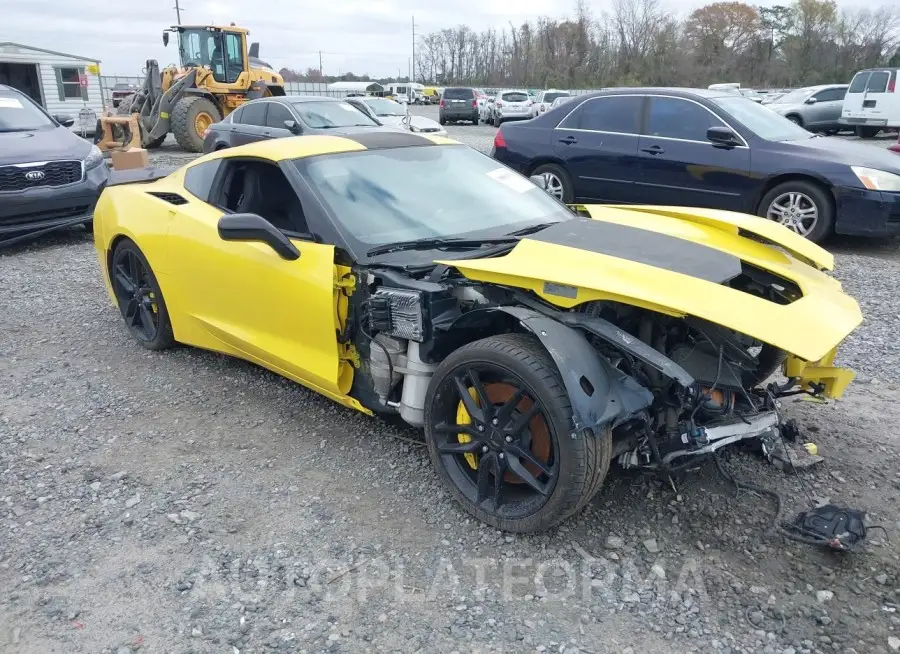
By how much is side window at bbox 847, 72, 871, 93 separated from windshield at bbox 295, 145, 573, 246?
61.8 feet

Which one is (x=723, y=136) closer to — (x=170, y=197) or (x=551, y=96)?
(x=170, y=197)

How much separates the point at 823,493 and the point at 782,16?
62.9m

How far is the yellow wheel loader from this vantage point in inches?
670

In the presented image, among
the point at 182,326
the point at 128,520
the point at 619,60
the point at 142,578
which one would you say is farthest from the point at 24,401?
the point at 619,60

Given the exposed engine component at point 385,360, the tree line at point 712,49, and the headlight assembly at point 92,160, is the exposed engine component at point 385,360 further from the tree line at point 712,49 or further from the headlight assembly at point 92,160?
the tree line at point 712,49

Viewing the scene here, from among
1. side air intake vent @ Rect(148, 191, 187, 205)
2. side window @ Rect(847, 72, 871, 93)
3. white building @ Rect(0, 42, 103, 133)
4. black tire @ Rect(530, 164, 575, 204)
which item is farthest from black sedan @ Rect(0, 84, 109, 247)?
white building @ Rect(0, 42, 103, 133)

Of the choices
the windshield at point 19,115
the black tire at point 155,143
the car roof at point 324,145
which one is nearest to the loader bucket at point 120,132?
the black tire at point 155,143

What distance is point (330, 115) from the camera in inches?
464

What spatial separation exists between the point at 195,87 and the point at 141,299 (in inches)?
562

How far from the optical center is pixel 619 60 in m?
55.9

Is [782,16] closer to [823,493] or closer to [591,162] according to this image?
[591,162]

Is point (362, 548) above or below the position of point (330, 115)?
below

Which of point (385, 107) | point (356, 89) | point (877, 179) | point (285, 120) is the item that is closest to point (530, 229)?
point (877, 179)

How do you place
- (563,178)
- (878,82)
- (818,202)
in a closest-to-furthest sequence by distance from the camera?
(818,202) < (563,178) < (878,82)
